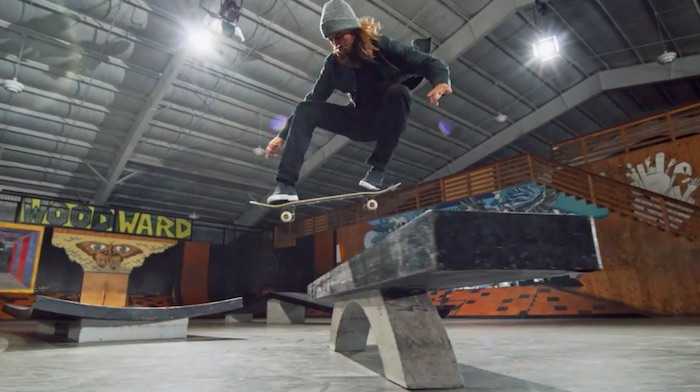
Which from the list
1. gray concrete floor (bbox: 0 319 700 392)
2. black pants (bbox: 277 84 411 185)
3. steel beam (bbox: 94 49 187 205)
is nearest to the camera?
gray concrete floor (bbox: 0 319 700 392)

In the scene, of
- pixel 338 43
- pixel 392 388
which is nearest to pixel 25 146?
pixel 338 43

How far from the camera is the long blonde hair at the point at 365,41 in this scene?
236 cm

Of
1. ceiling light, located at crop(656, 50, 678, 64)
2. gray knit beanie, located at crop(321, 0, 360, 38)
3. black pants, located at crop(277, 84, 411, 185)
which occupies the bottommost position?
black pants, located at crop(277, 84, 411, 185)

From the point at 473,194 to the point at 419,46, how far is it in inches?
385

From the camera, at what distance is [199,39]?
334 inches

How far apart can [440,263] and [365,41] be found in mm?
1650

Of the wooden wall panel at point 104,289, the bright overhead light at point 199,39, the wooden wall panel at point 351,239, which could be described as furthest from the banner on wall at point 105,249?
the bright overhead light at point 199,39

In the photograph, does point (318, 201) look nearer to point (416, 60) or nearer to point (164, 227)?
point (416, 60)

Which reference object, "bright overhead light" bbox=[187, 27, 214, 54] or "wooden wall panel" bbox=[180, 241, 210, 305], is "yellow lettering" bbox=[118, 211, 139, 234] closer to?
"wooden wall panel" bbox=[180, 241, 210, 305]

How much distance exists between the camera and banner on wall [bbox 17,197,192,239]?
13211mm

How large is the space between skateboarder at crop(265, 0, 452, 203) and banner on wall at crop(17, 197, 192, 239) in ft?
46.6

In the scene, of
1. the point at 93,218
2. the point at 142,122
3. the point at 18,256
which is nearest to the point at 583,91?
the point at 142,122

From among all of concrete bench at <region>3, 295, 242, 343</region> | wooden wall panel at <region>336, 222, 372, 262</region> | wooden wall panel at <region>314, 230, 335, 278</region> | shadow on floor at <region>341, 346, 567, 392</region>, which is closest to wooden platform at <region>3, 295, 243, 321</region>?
concrete bench at <region>3, 295, 242, 343</region>

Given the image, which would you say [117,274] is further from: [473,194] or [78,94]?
[473,194]
